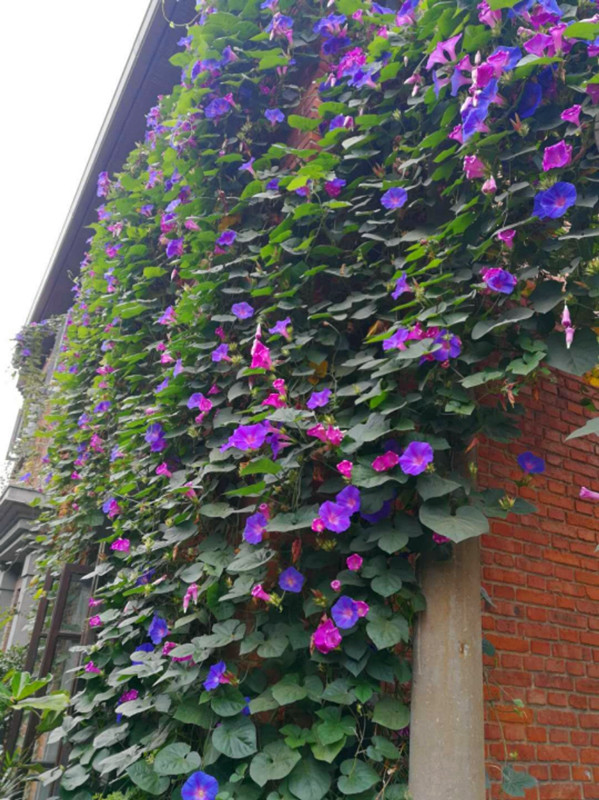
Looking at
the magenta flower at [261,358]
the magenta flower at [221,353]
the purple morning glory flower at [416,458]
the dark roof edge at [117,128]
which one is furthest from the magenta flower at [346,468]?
the dark roof edge at [117,128]

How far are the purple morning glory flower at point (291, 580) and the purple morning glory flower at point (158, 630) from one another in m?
0.64

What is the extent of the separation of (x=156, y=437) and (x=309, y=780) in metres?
1.40

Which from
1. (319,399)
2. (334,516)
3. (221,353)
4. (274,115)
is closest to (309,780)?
(334,516)

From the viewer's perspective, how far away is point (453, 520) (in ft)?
4.87

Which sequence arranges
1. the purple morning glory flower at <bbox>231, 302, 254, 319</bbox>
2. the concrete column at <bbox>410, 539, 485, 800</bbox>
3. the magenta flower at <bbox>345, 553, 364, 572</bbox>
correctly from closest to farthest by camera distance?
the concrete column at <bbox>410, 539, 485, 800</bbox> → the magenta flower at <bbox>345, 553, 364, 572</bbox> → the purple morning glory flower at <bbox>231, 302, 254, 319</bbox>

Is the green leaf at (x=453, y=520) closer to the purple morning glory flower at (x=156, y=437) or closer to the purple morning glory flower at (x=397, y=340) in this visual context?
the purple morning glory flower at (x=397, y=340)

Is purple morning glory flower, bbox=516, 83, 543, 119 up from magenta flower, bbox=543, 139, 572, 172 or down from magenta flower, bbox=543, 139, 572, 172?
up

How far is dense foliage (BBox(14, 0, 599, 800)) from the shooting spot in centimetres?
155

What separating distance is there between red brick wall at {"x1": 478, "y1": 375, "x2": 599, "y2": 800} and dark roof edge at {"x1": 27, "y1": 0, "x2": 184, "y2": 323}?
3829 mm

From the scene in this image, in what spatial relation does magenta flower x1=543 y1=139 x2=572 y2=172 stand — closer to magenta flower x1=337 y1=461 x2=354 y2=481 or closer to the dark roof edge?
magenta flower x1=337 y1=461 x2=354 y2=481

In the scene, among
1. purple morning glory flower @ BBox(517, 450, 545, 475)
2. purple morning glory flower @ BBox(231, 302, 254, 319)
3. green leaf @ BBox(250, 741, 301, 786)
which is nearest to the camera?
green leaf @ BBox(250, 741, 301, 786)

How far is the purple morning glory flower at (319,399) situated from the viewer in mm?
1824

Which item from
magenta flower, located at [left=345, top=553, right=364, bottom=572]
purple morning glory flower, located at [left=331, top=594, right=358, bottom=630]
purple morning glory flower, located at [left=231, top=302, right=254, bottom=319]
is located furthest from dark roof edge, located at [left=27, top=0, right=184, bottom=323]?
purple morning glory flower, located at [left=331, top=594, right=358, bottom=630]

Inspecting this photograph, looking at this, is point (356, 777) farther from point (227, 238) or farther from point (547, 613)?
point (227, 238)
